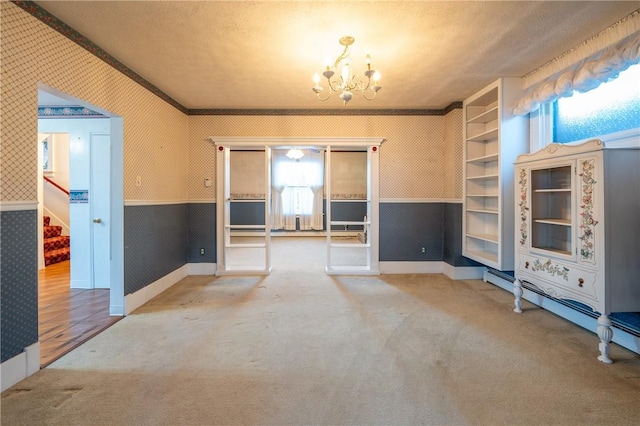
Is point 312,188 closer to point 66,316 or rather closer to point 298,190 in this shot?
point 298,190

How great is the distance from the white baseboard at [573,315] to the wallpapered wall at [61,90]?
14.6 feet

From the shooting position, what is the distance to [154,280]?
3.80 m

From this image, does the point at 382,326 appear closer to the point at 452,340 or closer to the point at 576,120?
the point at 452,340

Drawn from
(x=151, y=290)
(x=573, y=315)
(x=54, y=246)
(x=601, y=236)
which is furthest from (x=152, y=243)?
(x=573, y=315)

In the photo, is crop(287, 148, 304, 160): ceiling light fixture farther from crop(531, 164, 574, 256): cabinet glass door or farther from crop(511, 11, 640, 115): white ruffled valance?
crop(531, 164, 574, 256): cabinet glass door

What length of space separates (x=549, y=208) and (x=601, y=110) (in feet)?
3.41

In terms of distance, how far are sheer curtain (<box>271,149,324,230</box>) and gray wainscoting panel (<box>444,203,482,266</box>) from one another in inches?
207

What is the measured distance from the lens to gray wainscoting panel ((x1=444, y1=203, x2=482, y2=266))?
4473 millimetres

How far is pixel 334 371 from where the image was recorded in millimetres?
2121

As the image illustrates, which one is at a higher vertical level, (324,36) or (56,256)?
(324,36)

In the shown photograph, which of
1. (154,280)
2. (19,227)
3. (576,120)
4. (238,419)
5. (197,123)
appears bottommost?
(238,419)

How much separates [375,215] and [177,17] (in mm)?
3552

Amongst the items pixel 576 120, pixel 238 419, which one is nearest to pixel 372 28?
pixel 576 120

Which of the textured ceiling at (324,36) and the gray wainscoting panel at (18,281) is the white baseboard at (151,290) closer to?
the gray wainscoting panel at (18,281)
